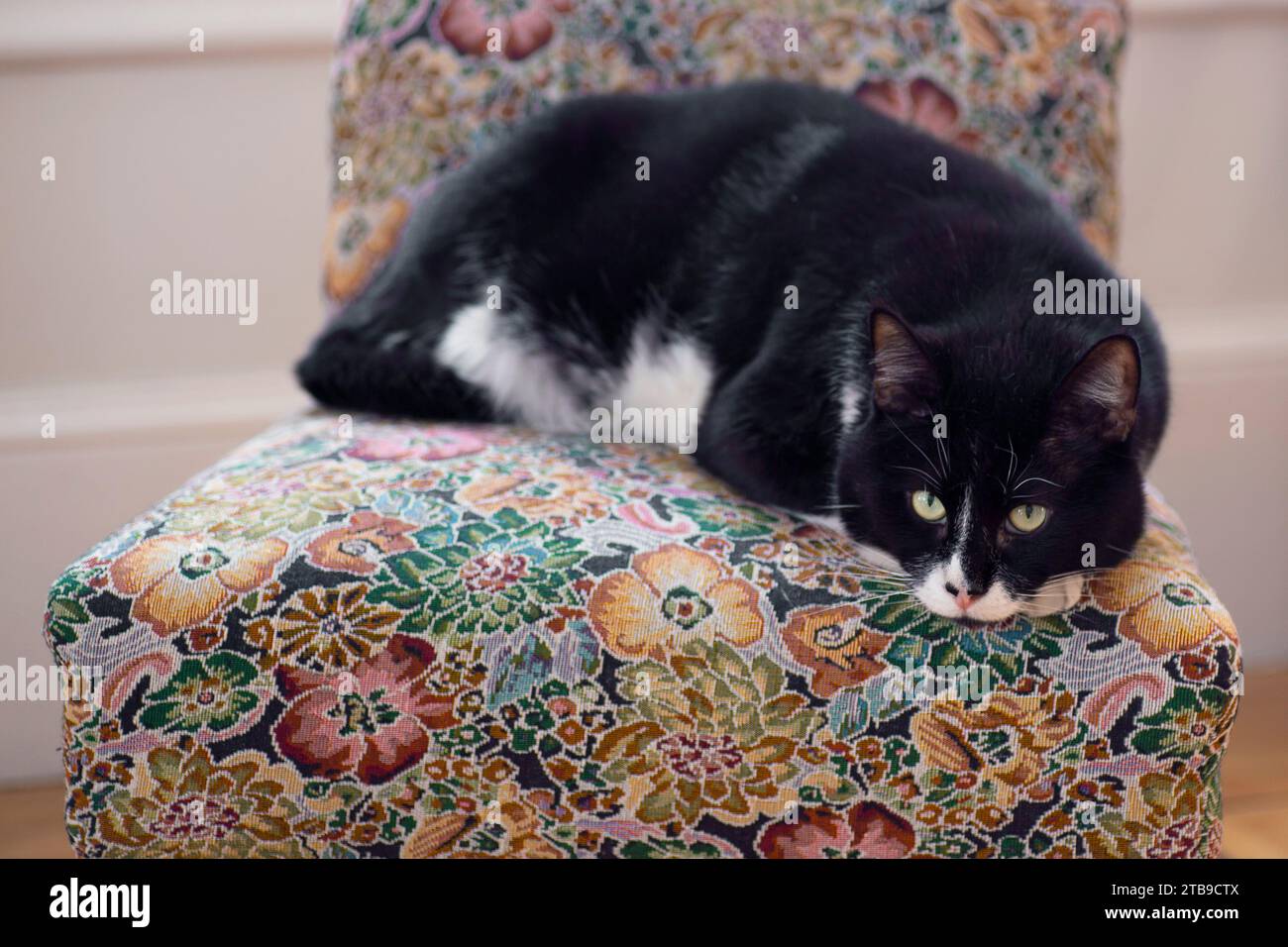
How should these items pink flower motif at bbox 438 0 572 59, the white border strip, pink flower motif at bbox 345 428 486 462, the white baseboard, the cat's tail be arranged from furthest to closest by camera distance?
the white baseboard, the white border strip, pink flower motif at bbox 438 0 572 59, the cat's tail, pink flower motif at bbox 345 428 486 462

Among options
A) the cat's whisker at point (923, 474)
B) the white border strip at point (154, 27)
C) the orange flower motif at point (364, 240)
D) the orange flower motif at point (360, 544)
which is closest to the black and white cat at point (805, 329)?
the cat's whisker at point (923, 474)

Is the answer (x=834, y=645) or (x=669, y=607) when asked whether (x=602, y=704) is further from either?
(x=834, y=645)

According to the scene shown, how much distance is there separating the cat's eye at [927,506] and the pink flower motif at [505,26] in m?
0.93

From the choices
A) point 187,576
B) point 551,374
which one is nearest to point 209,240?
point 551,374

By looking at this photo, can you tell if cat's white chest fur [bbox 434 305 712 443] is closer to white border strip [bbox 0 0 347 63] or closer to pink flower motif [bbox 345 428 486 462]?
pink flower motif [bbox 345 428 486 462]

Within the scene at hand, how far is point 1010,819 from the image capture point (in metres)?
0.92

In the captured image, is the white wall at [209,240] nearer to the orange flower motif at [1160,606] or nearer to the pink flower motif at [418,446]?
the pink flower motif at [418,446]

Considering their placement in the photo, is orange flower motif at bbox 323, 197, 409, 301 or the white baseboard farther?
the white baseboard

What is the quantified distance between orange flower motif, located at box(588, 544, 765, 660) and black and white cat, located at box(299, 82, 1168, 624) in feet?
0.52

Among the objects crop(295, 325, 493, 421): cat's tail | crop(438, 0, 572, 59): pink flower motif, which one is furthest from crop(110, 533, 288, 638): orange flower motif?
crop(438, 0, 572, 59): pink flower motif

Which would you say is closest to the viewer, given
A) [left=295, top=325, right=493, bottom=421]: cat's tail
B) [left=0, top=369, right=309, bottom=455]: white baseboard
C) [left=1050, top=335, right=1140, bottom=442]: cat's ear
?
[left=1050, top=335, right=1140, bottom=442]: cat's ear

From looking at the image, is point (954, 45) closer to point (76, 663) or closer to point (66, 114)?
point (76, 663)

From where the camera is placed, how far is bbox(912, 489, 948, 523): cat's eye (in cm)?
98

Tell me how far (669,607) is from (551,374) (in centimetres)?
59
